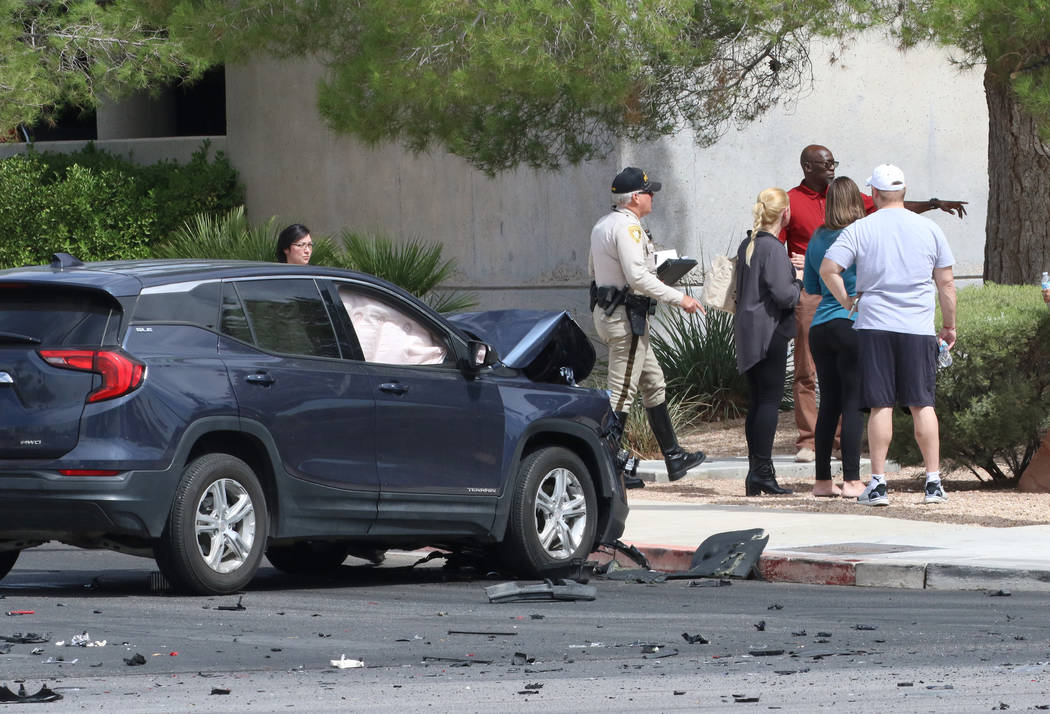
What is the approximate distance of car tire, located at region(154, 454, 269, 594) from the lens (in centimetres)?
826

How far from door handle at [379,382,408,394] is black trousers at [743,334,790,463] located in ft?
12.7

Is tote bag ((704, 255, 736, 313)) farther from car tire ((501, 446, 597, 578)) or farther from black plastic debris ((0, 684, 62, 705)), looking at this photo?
black plastic debris ((0, 684, 62, 705))

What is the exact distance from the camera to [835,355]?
40.0ft

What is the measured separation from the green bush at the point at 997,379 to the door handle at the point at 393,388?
15.2 feet

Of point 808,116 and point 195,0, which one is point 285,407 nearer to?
point 195,0

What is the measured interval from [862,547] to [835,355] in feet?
8.34

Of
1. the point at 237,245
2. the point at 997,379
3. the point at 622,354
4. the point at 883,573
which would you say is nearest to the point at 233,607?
the point at 883,573

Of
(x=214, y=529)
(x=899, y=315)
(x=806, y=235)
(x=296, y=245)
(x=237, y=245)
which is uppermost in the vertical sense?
(x=237, y=245)

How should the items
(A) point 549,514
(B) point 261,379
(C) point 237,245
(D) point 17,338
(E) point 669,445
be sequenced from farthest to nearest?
(C) point 237,245
(E) point 669,445
(A) point 549,514
(B) point 261,379
(D) point 17,338

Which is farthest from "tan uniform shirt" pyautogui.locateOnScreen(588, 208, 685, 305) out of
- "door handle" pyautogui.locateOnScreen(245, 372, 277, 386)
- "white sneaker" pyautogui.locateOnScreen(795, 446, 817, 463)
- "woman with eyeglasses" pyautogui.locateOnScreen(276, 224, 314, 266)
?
"door handle" pyautogui.locateOnScreen(245, 372, 277, 386)

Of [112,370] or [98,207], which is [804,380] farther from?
[98,207]

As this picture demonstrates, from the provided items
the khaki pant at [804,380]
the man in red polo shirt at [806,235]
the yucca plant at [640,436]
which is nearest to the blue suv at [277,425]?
the man in red polo shirt at [806,235]

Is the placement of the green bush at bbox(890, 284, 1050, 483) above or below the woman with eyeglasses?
below

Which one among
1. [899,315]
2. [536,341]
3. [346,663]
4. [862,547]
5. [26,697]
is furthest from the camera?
[899,315]
